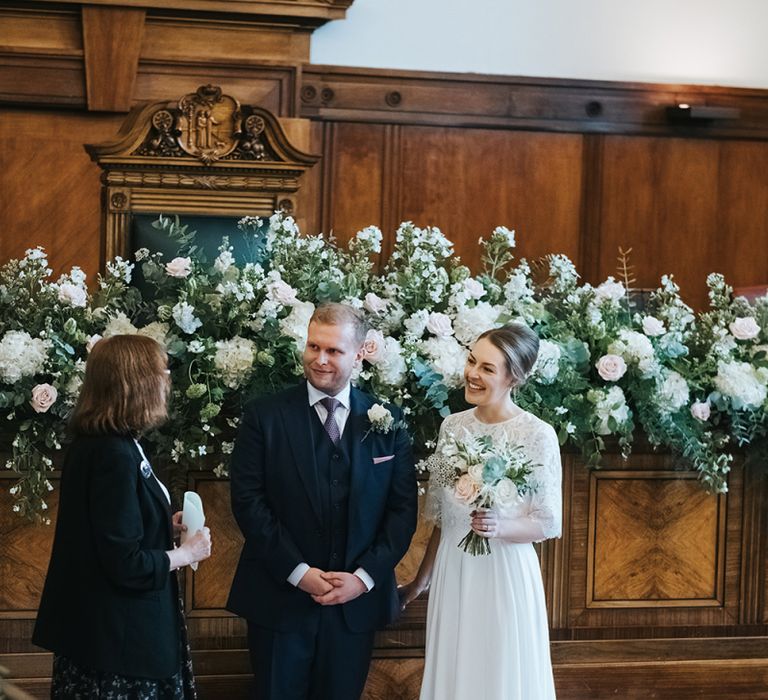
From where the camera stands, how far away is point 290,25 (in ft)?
21.1

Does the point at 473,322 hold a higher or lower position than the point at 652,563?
higher

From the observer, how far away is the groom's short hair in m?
3.00

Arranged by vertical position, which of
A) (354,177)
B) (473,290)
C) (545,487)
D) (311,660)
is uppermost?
(354,177)

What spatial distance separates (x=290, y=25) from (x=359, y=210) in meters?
1.10

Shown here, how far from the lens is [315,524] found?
3025 millimetres

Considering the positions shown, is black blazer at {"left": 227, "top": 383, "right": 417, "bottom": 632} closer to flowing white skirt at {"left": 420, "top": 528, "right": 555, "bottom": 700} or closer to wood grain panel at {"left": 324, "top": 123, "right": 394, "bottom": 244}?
flowing white skirt at {"left": 420, "top": 528, "right": 555, "bottom": 700}

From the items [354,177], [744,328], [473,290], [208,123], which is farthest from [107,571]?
[354,177]

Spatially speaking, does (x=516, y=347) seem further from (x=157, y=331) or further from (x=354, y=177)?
(x=354, y=177)

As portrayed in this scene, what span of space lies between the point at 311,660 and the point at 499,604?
0.52 meters

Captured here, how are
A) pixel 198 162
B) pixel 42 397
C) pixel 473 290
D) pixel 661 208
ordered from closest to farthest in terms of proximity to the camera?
pixel 42 397, pixel 473 290, pixel 198 162, pixel 661 208

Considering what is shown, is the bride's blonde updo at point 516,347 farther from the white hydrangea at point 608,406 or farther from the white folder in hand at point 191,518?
the white folder in hand at point 191,518

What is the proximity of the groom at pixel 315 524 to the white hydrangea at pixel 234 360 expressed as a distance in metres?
0.32

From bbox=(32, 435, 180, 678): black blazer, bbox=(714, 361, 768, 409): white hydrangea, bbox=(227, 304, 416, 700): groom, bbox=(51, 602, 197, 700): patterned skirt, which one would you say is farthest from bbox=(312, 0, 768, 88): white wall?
bbox=(51, 602, 197, 700): patterned skirt

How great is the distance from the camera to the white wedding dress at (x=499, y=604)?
3.04 metres
